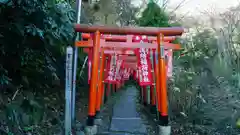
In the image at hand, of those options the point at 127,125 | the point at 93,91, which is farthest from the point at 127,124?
the point at 93,91

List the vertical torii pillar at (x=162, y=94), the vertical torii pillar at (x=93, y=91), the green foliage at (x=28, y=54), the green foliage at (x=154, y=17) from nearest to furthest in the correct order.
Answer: the green foliage at (x=28, y=54), the vertical torii pillar at (x=93, y=91), the vertical torii pillar at (x=162, y=94), the green foliage at (x=154, y=17)

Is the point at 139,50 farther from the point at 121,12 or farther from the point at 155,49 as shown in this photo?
the point at 121,12

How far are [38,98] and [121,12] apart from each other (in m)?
8.47

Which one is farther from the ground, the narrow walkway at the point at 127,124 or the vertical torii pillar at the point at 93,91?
the vertical torii pillar at the point at 93,91

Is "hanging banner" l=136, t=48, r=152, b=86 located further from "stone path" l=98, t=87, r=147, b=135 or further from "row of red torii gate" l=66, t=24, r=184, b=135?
"stone path" l=98, t=87, r=147, b=135

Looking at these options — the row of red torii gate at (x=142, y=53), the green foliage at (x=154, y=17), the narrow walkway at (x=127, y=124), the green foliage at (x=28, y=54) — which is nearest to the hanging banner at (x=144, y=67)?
the row of red torii gate at (x=142, y=53)

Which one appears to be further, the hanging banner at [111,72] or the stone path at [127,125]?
the hanging banner at [111,72]

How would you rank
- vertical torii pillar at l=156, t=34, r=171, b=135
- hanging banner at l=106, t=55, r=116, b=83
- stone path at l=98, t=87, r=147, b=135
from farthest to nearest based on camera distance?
1. hanging banner at l=106, t=55, r=116, b=83
2. stone path at l=98, t=87, r=147, b=135
3. vertical torii pillar at l=156, t=34, r=171, b=135

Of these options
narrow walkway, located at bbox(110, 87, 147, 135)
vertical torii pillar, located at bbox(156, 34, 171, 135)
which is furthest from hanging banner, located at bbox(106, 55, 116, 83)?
vertical torii pillar, located at bbox(156, 34, 171, 135)

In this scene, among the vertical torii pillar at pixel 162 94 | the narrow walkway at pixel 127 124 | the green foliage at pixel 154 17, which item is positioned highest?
the green foliage at pixel 154 17

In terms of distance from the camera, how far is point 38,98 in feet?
19.2

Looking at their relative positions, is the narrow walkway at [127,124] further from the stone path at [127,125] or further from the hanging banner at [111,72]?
the hanging banner at [111,72]

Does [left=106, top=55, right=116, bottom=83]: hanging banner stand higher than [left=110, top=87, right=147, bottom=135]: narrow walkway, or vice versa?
[left=106, top=55, right=116, bottom=83]: hanging banner

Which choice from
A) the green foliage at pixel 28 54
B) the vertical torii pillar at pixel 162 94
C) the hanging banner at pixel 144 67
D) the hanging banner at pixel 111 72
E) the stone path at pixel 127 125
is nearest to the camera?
the green foliage at pixel 28 54
